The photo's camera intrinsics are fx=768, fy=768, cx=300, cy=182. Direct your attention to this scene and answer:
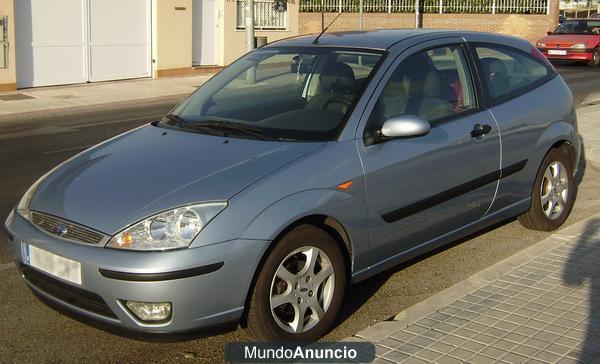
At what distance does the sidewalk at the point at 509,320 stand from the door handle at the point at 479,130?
0.88 metres

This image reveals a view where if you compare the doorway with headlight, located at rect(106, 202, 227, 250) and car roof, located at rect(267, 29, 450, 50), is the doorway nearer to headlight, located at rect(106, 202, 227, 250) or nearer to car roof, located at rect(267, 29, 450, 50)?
car roof, located at rect(267, 29, 450, 50)

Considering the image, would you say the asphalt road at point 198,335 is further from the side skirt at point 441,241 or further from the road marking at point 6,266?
the side skirt at point 441,241

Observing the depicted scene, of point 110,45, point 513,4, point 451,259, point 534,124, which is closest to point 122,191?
point 451,259

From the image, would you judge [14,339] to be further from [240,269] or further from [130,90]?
[130,90]

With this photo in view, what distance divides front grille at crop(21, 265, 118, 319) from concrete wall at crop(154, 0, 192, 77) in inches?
666

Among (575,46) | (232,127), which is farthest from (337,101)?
(575,46)

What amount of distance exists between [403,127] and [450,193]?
737 mm

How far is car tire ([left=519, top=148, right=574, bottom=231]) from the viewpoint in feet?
19.4

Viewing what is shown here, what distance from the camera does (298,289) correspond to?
3.99 m

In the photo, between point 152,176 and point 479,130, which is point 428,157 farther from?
point 152,176

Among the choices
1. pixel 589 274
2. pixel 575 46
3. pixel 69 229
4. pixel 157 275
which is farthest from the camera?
pixel 575 46

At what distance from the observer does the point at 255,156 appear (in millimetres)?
4105

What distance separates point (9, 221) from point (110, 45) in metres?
15.7

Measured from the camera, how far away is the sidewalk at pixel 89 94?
1492 cm
